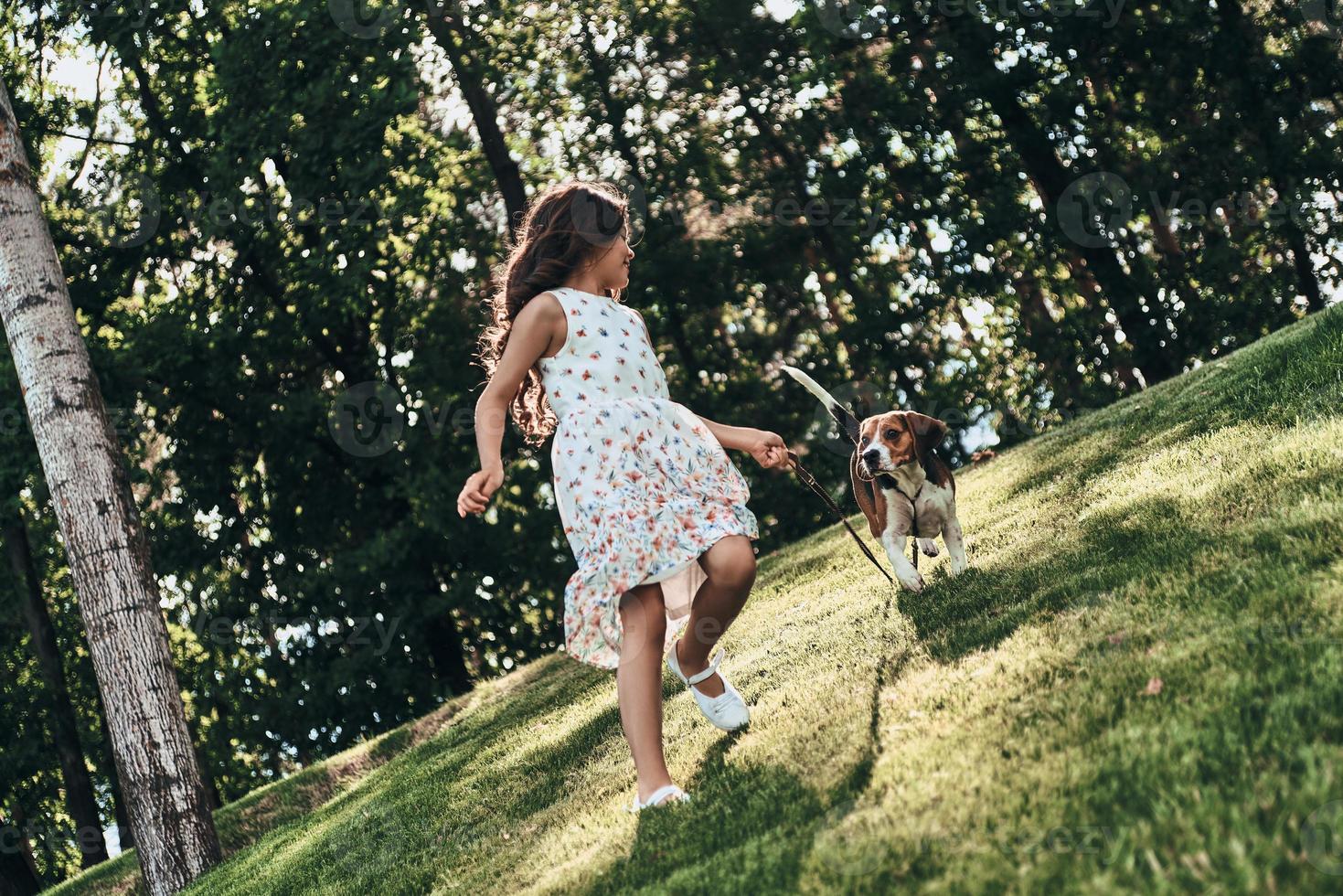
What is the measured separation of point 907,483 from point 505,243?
15.9 meters

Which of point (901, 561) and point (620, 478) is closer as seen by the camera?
point (620, 478)

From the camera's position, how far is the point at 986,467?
14.0 meters

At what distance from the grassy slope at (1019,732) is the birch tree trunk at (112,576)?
1.95 ft

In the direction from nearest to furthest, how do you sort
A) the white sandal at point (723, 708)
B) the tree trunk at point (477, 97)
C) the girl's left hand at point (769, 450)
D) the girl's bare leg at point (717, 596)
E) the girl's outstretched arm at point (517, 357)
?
the girl's bare leg at point (717, 596) < the girl's outstretched arm at point (517, 357) < the girl's left hand at point (769, 450) < the white sandal at point (723, 708) < the tree trunk at point (477, 97)

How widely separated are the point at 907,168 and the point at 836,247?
2.10 m

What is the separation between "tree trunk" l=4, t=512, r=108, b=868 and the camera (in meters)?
20.2

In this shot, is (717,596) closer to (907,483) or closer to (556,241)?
(556,241)

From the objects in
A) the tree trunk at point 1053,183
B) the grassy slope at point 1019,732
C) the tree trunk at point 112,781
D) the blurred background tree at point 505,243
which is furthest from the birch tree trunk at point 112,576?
the tree trunk at point 1053,183

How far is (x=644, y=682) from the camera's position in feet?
15.8

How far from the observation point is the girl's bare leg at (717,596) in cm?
488

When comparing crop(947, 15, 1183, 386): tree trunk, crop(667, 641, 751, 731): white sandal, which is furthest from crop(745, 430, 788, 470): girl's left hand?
crop(947, 15, 1183, 386): tree trunk

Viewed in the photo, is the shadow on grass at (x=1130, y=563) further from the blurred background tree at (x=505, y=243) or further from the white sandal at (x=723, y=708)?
the blurred background tree at (x=505, y=243)

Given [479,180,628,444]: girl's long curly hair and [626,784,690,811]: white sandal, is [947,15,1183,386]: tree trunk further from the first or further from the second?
[626,784,690,811]: white sandal

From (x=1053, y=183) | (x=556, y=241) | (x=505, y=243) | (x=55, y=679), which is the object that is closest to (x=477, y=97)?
(x=505, y=243)
